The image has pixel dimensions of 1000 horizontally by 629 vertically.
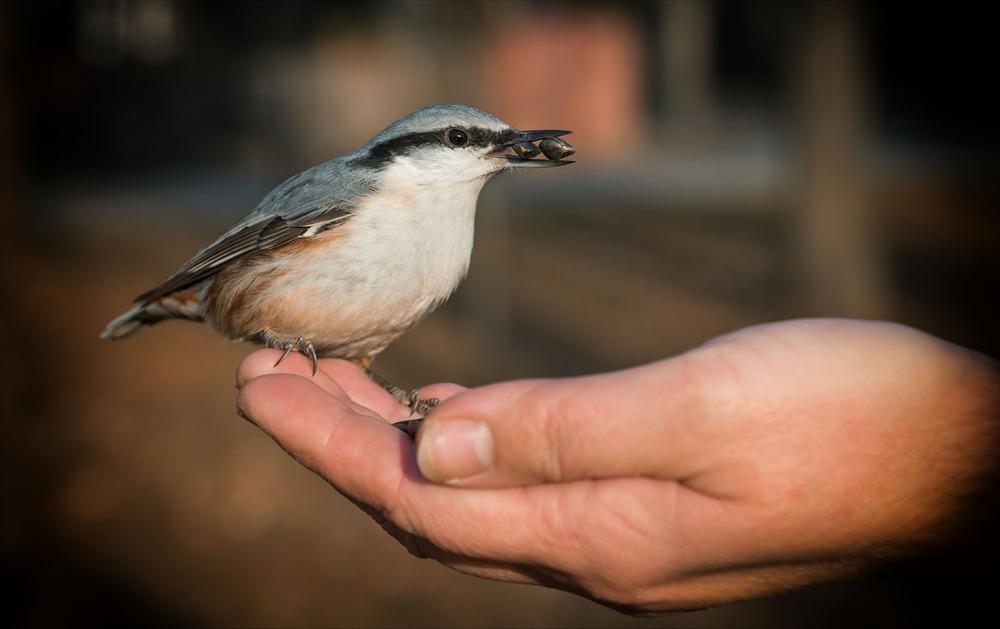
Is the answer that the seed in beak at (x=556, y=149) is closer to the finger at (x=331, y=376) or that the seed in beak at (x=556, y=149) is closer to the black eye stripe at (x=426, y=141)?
the black eye stripe at (x=426, y=141)

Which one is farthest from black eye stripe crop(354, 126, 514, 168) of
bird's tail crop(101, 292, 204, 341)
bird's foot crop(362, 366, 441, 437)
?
bird's tail crop(101, 292, 204, 341)

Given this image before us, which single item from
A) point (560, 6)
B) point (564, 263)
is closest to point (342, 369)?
point (564, 263)

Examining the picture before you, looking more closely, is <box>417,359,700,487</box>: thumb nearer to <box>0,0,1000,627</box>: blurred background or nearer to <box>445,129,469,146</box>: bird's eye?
<box>0,0,1000,627</box>: blurred background

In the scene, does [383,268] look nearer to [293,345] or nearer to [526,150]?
[293,345]

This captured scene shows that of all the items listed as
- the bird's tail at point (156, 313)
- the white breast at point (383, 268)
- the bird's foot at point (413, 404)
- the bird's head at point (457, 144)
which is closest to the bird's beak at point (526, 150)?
the bird's head at point (457, 144)

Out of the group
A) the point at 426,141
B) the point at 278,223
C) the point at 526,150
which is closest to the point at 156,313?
the point at 278,223
